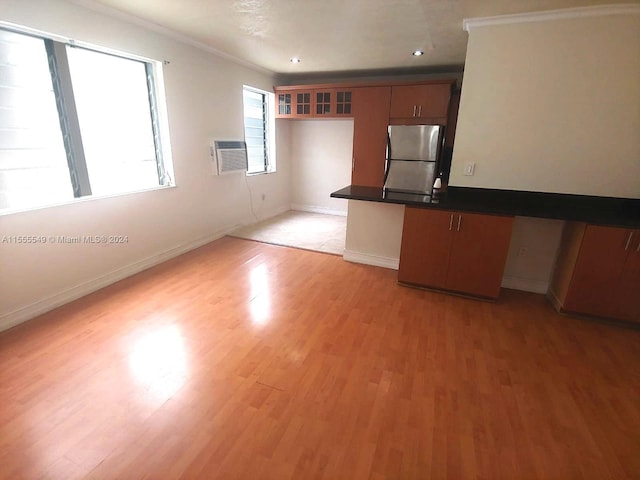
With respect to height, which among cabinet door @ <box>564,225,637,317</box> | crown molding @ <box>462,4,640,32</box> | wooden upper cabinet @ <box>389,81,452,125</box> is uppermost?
crown molding @ <box>462,4,640,32</box>

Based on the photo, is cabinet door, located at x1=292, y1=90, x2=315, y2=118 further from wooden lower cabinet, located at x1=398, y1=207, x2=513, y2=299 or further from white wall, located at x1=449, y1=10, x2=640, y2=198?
wooden lower cabinet, located at x1=398, y1=207, x2=513, y2=299

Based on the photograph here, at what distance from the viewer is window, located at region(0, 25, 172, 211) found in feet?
7.46

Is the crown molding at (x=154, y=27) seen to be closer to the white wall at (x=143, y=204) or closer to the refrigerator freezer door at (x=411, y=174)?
the white wall at (x=143, y=204)

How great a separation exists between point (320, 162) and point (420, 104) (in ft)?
7.66

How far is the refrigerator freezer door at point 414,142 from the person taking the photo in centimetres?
399

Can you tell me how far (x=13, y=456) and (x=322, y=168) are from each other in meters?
5.30

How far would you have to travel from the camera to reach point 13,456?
1.37 metres

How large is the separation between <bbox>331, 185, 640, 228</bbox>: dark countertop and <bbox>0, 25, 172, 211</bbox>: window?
2226 mm

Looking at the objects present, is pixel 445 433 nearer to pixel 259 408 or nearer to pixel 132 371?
pixel 259 408

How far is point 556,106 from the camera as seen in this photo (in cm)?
258

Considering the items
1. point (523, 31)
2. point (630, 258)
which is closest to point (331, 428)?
point (630, 258)

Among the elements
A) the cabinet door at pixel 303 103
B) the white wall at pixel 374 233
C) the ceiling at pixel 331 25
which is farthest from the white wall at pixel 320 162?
the white wall at pixel 374 233

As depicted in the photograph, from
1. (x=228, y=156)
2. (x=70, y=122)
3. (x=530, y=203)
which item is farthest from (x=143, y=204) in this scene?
(x=530, y=203)

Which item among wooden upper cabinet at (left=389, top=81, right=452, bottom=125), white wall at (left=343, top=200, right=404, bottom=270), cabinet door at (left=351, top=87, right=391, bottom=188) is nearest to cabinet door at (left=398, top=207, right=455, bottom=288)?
white wall at (left=343, top=200, right=404, bottom=270)
